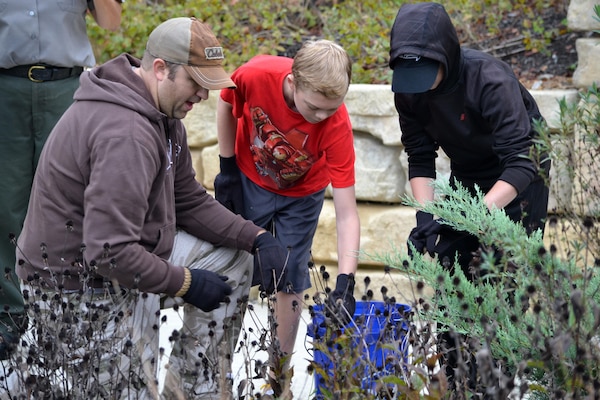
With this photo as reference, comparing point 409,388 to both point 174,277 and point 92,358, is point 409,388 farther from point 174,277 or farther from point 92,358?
point 174,277

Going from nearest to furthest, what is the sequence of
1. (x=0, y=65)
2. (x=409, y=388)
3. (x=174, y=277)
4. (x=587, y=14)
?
(x=409, y=388)
(x=174, y=277)
(x=0, y=65)
(x=587, y=14)

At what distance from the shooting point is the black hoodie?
11.5ft

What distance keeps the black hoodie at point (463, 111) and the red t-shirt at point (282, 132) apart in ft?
1.13

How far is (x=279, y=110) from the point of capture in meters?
3.92

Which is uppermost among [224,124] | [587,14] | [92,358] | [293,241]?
[587,14]

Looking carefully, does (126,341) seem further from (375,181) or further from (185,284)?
(375,181)

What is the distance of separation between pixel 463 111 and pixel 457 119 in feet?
0.14

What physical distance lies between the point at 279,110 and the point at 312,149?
229mm

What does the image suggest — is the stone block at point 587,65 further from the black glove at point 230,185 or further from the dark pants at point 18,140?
the dark pants at point 18,140

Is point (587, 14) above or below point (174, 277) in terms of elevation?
above

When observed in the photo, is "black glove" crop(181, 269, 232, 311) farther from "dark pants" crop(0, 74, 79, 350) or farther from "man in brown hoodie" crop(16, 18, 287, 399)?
"dark pants" crop(0, 74, 79, 350)

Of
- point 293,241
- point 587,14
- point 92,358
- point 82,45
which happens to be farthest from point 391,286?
point 92,358

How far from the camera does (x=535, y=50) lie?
6387 mm

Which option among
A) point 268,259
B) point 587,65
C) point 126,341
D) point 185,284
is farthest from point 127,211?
point 587,65
